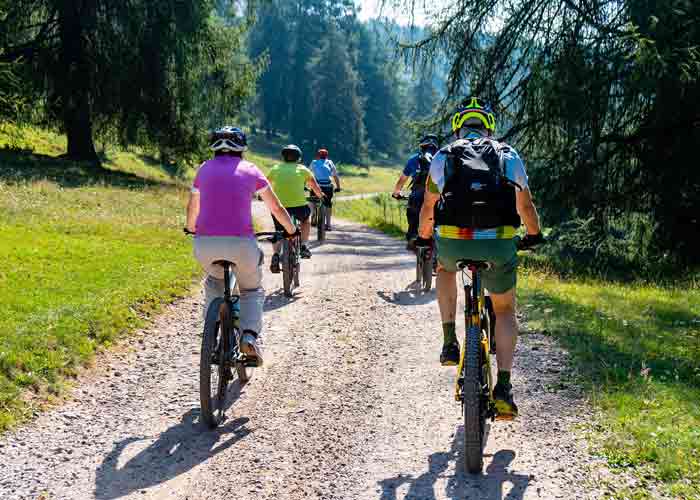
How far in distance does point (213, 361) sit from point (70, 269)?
6.12 meters

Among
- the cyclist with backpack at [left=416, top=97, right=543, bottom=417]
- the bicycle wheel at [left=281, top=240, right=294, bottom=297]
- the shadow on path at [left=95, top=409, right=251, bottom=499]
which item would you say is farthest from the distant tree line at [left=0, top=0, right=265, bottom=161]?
the cyclist with backpack at [left=416, top=97, right=543, bottom=417]

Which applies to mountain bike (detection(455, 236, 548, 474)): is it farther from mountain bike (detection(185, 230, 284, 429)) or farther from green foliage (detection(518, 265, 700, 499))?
mountain bike (detection(185, 230, 284, 429))

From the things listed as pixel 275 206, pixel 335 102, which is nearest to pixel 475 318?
pixel 275 206

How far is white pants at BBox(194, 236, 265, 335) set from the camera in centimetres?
555

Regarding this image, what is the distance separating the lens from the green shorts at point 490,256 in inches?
180

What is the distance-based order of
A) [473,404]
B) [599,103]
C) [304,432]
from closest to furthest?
[473,404]
[304,432]
[599,103]

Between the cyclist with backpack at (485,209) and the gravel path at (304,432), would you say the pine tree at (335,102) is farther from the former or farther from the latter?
the cyclist with backpack at (485,209)

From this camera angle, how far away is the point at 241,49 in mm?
29484

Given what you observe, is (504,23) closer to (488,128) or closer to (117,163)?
(488,128)

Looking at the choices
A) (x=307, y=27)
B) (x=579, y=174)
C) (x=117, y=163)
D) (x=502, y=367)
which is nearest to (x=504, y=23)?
(x=579, y=174)

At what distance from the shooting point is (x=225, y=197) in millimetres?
5488

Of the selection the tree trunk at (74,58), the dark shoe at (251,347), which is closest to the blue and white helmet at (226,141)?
the dark shoe at (251,347)

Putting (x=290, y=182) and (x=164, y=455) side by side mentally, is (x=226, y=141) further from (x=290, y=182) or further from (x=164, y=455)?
(x=290, y=182)

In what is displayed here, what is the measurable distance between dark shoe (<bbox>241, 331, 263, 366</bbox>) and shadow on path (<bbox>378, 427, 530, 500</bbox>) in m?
1.76
